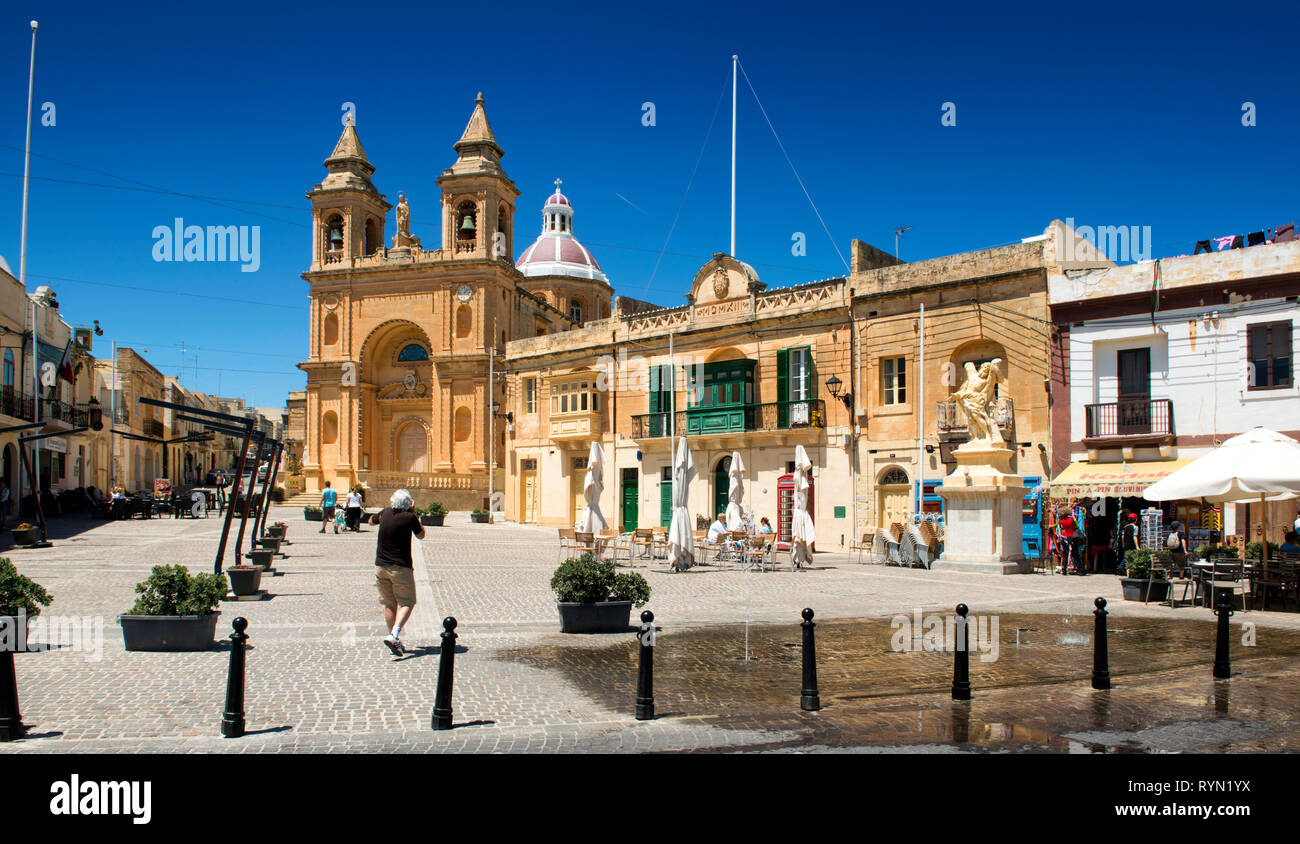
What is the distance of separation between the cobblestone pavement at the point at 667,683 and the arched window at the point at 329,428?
39581mm

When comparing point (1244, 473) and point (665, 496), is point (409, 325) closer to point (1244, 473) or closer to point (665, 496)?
point (665, 496)

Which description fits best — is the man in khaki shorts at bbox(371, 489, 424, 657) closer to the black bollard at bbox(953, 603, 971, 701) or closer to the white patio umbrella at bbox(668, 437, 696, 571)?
the black bollard at bbox(953, 603, 971, 701)

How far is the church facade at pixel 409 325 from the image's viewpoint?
176 feet

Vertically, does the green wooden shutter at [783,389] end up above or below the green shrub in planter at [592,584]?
above

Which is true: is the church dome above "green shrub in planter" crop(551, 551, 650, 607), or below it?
above

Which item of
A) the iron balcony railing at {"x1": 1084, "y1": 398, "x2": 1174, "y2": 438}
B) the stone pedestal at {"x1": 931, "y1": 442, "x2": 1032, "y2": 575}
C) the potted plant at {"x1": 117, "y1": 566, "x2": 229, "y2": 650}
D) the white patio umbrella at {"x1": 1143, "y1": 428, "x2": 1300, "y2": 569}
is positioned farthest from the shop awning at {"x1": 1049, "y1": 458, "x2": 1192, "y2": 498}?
the potted plant at {"x1": 117, "y1": 566, "x2": 229, "y2": 650}

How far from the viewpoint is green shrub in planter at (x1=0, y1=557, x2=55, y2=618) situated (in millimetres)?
8758

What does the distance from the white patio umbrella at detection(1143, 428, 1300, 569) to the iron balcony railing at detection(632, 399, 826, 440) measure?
1540cm

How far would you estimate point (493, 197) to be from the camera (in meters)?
55.0

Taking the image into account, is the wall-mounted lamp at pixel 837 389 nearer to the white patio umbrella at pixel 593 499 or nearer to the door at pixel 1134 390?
the door at pixel 1134 390

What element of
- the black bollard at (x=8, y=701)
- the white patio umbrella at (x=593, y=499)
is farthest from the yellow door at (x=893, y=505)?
the black bollard at (x=8, y=701)

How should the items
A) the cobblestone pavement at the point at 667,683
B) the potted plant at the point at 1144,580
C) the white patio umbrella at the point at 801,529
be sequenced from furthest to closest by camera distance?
the white patio umbrella at the point at 801,529 < the potted plant at the point at 1144,580 < the cobblestone pavement at the point at 667,683
